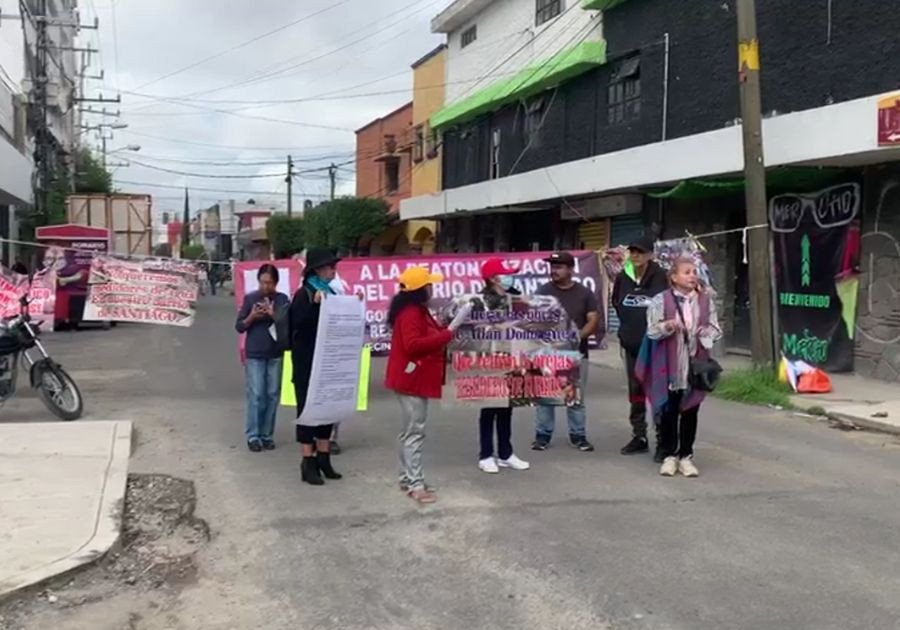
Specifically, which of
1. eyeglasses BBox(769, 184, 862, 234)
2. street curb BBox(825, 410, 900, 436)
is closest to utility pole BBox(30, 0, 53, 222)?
eyeglasses BBox(769, 184, 862, 234)

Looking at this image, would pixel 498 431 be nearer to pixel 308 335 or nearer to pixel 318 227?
pixel 308 335

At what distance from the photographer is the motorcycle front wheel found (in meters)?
10.2

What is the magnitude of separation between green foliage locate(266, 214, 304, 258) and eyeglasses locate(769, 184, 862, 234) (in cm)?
3878

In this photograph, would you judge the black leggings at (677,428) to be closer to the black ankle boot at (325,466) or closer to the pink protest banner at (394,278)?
the black ankle boot at (325,466)

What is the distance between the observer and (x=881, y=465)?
8.41 m

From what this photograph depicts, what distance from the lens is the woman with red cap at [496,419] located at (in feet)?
24.9

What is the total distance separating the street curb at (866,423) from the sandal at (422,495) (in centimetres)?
545

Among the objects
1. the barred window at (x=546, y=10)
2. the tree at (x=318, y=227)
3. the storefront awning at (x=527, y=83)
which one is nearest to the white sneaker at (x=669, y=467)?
the storefront awning at (x=527, y=83)

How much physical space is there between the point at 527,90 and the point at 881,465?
18.4m

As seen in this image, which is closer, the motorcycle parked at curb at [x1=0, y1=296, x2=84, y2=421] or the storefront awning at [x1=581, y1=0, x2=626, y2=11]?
the motorcycle parked at curb at [x1=0, y1=296, x2=84, y2=421]

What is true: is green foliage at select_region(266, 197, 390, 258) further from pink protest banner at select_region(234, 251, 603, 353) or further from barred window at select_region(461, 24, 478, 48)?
pink protest banner at select_region(234, 251, 603, 353)

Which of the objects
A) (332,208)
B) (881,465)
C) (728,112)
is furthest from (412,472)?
(332,208)

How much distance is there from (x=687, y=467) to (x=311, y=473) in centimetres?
280

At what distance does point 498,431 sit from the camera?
26.1ft
